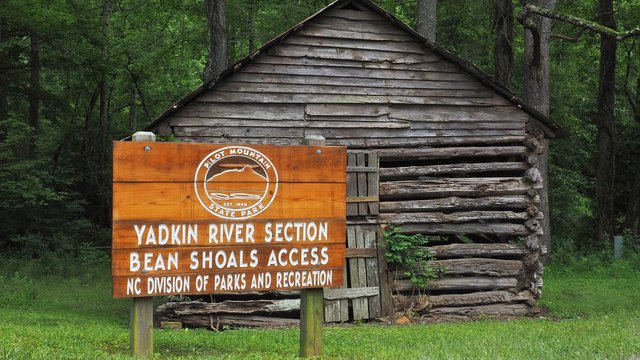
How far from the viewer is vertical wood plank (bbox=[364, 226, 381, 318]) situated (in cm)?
1295

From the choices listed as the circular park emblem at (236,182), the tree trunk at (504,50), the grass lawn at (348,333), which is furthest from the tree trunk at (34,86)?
the circular park emblem at (236,182)

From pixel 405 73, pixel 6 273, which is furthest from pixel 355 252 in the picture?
pixel 6 273

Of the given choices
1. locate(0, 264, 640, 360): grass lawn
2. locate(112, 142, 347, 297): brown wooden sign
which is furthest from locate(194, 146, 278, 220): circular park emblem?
locate(0, 264, 640, 360): grass lawn

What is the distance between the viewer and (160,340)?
8781 millimetres

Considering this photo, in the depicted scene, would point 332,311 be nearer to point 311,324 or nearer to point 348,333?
point 348,333

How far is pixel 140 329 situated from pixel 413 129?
8.12 metres

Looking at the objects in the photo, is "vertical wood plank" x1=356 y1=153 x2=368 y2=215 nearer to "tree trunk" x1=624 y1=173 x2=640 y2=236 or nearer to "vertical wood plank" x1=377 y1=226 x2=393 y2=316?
"vertical wood plank" x1=377 y1=226 x2=393 y2=316

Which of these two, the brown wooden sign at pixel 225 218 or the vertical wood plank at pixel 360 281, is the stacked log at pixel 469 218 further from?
the brown wooden sign at pixel 225 218

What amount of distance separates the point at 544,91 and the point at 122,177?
1530 cm

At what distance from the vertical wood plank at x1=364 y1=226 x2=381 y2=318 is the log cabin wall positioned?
0.32 meters

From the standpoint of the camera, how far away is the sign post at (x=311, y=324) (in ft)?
23.5

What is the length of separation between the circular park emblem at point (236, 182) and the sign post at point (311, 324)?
1061 mm

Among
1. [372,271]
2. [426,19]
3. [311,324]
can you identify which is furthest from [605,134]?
[311,324]

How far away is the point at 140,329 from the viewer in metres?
6.66
